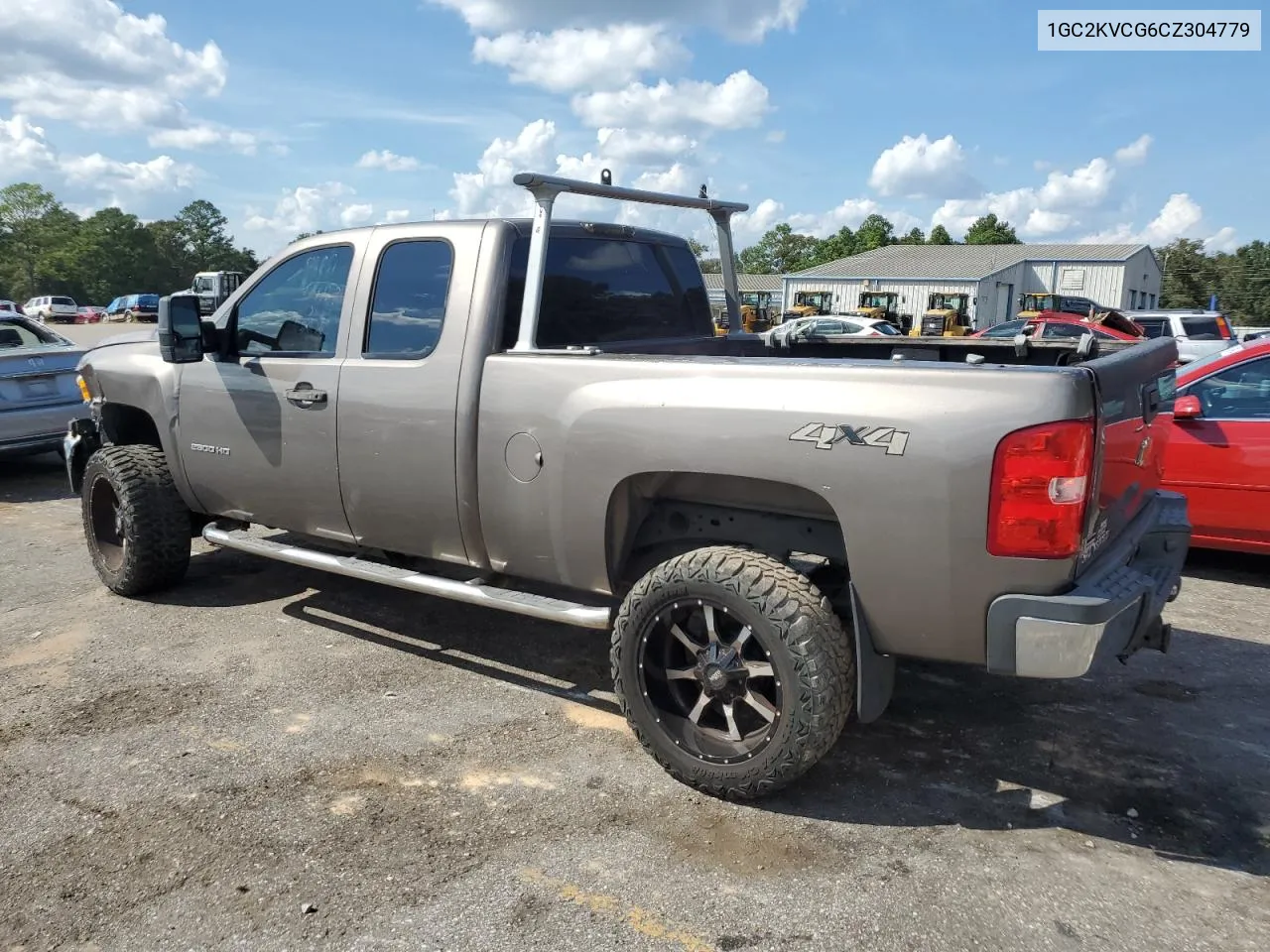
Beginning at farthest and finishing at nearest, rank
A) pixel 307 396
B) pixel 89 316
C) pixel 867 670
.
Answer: pixel 89 316
pixel 307 396
pixel 867 670

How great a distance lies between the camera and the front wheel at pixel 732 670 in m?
3.06

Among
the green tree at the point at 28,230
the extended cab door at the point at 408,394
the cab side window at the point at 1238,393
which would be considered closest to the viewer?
the extended cab door at the point at 408,394

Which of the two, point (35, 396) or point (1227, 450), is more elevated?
point (35, 396)

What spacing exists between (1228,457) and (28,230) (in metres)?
97.8

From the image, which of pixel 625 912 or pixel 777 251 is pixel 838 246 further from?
pixel 625 912

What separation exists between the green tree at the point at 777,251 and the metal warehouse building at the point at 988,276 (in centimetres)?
4850

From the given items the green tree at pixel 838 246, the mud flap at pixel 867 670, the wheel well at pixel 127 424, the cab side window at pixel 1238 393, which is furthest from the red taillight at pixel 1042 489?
the green tree at pixel 838 246

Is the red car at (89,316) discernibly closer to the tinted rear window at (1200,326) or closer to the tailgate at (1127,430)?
the tinted rear window at (1200,326)

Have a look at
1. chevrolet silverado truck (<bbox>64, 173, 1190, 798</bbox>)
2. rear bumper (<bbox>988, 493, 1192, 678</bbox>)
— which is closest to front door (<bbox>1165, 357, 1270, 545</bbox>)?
chevrolet silverado truck (<bbox>64, 173, 1190, 798</bbox>)

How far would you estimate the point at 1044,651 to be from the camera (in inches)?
108

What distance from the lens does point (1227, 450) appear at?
223 inches

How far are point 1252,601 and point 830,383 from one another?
13.2 ft

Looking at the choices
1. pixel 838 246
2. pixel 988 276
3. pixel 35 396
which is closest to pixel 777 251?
pixel 838 246

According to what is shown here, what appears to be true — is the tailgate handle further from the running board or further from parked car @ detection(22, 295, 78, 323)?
parked car @ detection(22, 295, 78, 323)
